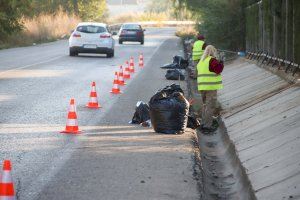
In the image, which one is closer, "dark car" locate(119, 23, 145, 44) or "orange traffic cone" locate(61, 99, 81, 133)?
"orange traffic cone" locate(61, 99, 81, 133)

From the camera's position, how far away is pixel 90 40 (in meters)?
36.7

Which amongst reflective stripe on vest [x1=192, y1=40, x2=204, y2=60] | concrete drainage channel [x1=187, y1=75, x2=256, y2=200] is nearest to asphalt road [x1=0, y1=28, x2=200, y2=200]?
concrete drainage channel [x1=187, y1=75, x2=256, y2=200]

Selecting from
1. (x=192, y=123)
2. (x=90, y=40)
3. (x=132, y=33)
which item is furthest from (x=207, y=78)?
(x=132, y=33)

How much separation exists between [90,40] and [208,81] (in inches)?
860

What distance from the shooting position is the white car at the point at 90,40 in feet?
120

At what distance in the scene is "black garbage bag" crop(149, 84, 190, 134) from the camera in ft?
43.0

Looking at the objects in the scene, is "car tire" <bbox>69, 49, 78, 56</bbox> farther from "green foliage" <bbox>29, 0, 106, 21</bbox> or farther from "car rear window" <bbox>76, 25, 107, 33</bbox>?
"green foliage" <bbox>29, 0, 106, 21</bbox>

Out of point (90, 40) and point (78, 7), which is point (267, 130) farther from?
point (78, 7)

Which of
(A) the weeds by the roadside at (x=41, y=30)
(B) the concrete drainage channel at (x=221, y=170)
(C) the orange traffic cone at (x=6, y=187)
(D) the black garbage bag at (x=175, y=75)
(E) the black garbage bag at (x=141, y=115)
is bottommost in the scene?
(A) the weeds by the roadside at (x=41, y=30)

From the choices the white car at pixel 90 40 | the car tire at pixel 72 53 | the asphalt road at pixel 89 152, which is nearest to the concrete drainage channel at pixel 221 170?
the asphalt road at pixel 89 152

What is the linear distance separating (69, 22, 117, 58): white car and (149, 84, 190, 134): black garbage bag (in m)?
23.5

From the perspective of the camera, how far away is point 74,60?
34.7 metres

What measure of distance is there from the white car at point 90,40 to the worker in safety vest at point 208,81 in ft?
71.0

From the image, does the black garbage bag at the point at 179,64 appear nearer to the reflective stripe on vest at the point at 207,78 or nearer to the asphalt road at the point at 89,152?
the asphalt road at the point at 89,152
